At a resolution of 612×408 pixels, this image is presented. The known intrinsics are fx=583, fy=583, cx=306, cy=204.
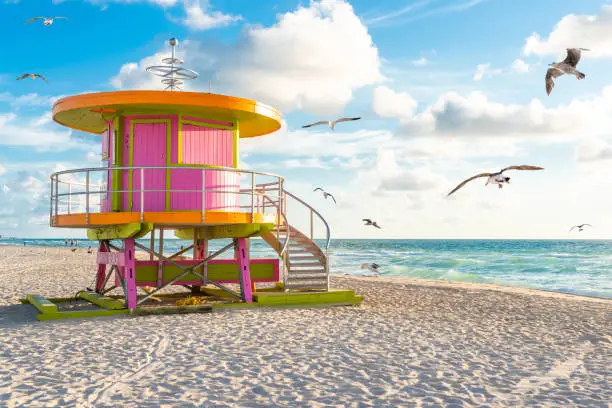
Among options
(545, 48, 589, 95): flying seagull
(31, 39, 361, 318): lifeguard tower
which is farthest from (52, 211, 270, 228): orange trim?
(545, 48, 589, 95): flying seagull

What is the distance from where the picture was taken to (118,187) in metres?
13.8

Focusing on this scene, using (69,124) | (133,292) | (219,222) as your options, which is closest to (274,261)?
Answer: (219,222)

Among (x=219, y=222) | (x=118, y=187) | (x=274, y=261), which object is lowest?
(x=274, y=261)

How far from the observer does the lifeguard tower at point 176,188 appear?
13.1 meters

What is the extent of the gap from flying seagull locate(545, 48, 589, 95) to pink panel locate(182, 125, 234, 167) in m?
7.36

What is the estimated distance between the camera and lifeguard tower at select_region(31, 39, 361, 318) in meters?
13.1

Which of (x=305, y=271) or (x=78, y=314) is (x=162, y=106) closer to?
(x=78, y=314)

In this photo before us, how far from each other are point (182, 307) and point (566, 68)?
9.67m

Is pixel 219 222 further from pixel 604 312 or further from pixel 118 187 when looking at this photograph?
pixel 604 312

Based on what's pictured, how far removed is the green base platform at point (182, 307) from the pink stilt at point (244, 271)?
199 mm

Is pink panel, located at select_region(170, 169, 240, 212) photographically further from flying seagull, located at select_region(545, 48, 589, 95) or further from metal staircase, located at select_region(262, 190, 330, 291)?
flying seagull, located at select_region(545, 48, 589, 95)

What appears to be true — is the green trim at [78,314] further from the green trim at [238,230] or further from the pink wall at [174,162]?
the green trim at [238,230]

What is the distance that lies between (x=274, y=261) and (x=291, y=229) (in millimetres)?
1195

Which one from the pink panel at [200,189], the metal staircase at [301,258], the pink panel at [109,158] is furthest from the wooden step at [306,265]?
the pink panel at [109,158]
